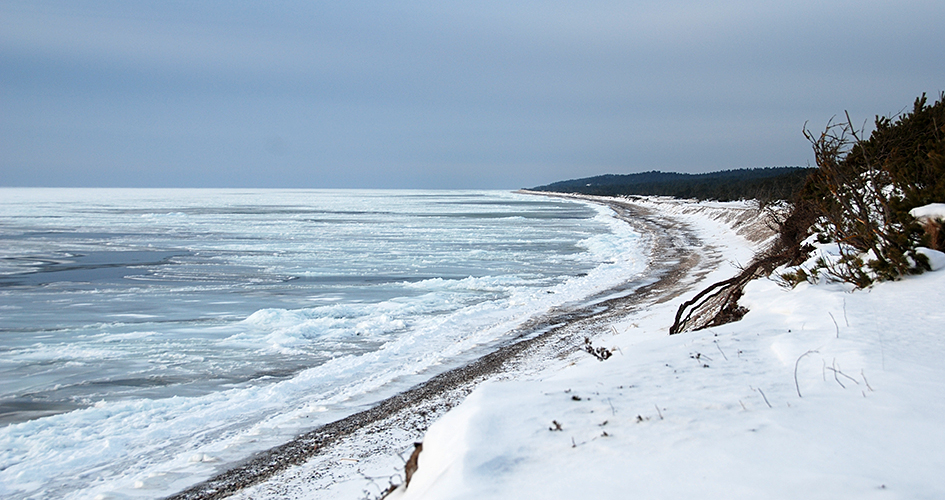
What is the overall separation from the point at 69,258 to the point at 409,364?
790 inches

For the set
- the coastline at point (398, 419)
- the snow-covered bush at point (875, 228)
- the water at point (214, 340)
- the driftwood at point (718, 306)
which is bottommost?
the water at point (214, 340)

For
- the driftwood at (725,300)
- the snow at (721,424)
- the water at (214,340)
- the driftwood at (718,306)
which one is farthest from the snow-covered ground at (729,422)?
the water at (214,340)

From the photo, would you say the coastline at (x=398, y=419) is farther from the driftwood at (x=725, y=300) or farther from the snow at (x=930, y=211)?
the snow at (x=930, y=211)

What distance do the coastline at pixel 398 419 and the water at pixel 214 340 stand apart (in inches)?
14.3

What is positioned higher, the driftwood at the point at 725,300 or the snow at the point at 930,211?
the snow at the point at 930,211

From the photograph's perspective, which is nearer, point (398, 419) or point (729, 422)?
point (729, 422)

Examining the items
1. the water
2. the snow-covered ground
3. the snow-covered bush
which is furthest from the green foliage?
the water

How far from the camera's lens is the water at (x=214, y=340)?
255 inches

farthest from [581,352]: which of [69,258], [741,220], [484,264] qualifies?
[741,220]

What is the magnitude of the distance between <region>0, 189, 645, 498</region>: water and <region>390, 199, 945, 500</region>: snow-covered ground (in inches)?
110

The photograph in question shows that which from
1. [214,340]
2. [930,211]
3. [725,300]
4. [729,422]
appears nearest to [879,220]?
[930,211]

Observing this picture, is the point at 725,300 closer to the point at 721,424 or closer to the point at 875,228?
the point at 875,228

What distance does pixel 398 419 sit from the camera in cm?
664

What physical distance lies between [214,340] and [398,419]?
5743 millimetres
